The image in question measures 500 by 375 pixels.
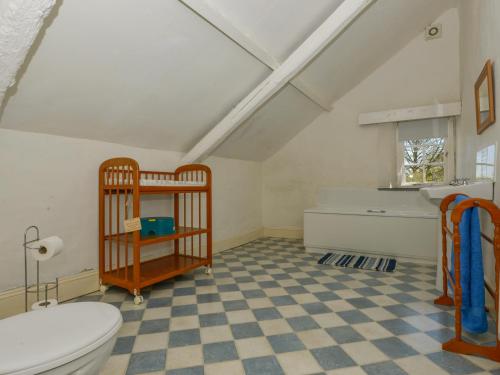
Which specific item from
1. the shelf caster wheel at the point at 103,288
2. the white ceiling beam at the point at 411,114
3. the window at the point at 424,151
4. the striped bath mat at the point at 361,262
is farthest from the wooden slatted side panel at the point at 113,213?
the window at the point at 424,151

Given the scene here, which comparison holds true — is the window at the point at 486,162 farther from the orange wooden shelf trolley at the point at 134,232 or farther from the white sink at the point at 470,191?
the orange wooden shelf trolley at the point at 134,232

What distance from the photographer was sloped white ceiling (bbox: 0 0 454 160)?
5.93 ft

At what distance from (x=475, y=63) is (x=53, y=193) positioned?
3.99 m

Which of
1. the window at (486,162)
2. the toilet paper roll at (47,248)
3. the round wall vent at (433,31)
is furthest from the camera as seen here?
the round wall vent at (433,31)

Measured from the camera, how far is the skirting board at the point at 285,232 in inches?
195

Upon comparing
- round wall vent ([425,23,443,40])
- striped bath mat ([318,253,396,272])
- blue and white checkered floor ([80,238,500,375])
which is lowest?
blue and white checkered floor ([80,238,500,375])

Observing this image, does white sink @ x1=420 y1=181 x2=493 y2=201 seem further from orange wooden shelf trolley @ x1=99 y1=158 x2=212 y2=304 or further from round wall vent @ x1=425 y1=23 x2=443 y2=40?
round wall vent @ x1=425 y1=23 x2=443 y2=40

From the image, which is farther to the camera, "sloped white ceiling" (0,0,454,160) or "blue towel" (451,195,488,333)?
"sloped white ceiling" (0,0,454,160)

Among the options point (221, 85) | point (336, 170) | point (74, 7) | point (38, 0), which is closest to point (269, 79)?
point (221, 85)

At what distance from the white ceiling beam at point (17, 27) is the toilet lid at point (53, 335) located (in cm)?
125

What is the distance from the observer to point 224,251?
4180 millimetres

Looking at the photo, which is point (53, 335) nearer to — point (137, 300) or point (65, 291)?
point (137, 300)

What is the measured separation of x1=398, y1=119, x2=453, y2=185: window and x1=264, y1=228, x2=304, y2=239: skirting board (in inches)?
69.3

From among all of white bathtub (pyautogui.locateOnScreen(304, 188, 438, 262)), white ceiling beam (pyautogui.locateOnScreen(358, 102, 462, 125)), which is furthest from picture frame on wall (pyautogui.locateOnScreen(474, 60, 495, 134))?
white ceiling beam (pyautogui.locateOnScreen(358, 102, 462, 125))
